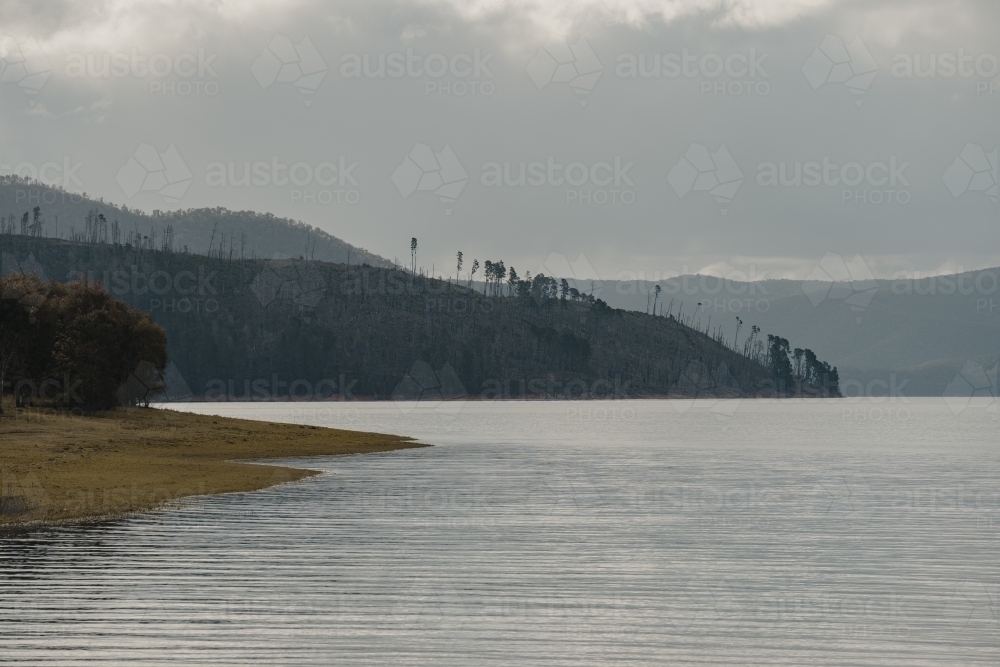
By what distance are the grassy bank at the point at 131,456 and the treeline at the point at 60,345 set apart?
3.59m

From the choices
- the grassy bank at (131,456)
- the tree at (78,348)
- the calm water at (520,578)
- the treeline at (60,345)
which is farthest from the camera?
the tree at (78,348)

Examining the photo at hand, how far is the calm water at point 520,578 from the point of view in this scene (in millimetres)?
22641

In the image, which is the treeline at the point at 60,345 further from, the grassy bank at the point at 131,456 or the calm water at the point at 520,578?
the calm water at the point at 520,578

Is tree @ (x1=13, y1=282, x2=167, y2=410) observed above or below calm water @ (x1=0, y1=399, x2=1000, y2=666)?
above

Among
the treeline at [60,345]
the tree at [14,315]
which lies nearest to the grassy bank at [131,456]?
the treeline at [60,345]

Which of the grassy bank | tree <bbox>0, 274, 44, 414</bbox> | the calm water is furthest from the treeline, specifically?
the calm water

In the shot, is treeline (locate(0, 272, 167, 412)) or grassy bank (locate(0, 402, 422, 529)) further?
treeline (locate(0, 272, 167, 412))

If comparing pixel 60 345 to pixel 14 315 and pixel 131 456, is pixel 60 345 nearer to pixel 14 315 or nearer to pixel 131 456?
pixel 14 315

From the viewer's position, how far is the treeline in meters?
87.7

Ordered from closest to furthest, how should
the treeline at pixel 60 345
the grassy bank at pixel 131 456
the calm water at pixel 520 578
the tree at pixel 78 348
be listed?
the calm water at pixel 520 578 → the grassy bank at pixel 131 456 → the treeline at pixel 60 345 → the tree at pixel 78 348

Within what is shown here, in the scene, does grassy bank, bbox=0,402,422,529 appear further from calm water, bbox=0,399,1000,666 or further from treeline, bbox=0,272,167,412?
treeline, bbox=0,272,167,412

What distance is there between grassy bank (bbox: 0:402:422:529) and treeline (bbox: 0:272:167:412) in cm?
359

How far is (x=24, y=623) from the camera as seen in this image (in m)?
24.3

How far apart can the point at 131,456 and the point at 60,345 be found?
35.8 m
